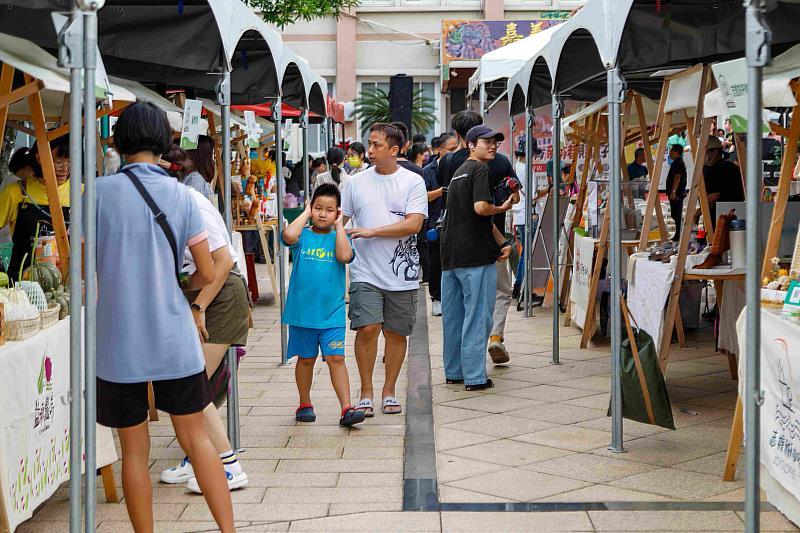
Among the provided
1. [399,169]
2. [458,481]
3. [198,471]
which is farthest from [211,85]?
→ [198,471]

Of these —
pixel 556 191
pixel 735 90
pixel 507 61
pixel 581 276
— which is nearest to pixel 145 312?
pixel 735 90

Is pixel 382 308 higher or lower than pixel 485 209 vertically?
lower

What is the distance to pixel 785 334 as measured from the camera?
15.0 ft

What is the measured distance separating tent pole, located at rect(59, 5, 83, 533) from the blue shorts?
2786 mm

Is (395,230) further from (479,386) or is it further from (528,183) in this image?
(528,183)

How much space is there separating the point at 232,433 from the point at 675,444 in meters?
2.41

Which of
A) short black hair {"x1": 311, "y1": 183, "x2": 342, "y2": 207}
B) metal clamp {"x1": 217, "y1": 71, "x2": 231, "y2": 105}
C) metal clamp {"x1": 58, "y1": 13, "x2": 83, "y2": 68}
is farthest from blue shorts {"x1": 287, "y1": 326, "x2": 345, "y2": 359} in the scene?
metal clamp {"x1": 58, "y1": 13, "x2": 83, "y2": 68}

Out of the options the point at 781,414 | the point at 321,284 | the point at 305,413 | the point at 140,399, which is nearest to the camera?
the point at 140,399

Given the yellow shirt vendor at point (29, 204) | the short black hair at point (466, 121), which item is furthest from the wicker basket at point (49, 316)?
the short black hair at point (466, 121)

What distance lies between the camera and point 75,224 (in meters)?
3.43

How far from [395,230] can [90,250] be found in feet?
10.5

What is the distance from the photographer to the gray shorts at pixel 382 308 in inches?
259

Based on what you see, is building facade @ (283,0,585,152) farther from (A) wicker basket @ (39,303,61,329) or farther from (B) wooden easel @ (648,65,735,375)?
(A) wicker basket @ (39,303,61,329)

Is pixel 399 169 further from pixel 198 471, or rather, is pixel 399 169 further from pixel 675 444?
pixel 198 471
